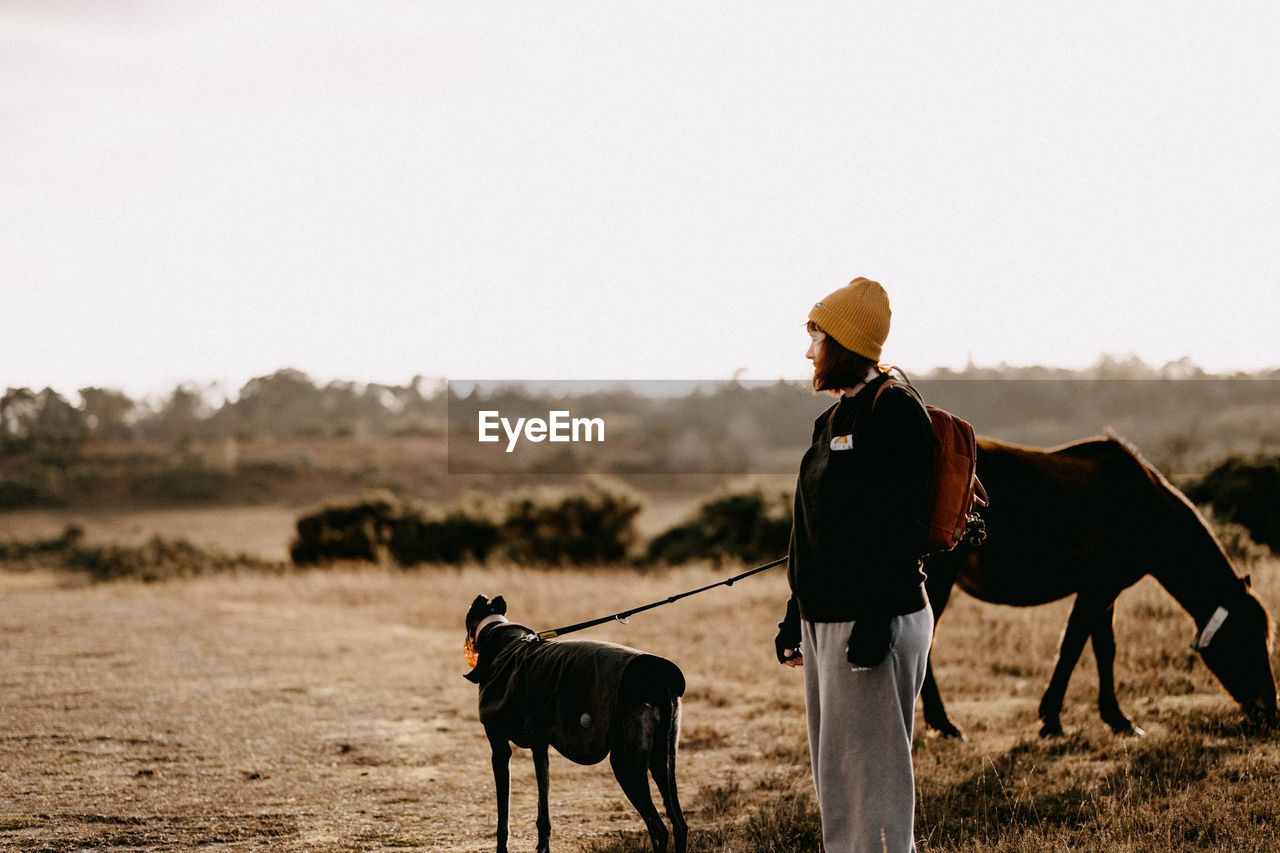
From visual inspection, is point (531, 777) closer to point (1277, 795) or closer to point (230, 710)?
point (230, 710)

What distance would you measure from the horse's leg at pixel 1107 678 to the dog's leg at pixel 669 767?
13.7ft

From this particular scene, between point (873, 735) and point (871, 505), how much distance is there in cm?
76

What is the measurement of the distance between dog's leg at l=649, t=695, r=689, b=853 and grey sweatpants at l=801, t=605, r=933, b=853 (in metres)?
0.87

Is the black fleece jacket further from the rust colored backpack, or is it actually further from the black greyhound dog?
the black greyhound dog

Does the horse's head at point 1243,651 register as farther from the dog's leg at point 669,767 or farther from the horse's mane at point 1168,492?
the dog's leg at point 669,767

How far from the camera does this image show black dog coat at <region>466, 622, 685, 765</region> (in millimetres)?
3928

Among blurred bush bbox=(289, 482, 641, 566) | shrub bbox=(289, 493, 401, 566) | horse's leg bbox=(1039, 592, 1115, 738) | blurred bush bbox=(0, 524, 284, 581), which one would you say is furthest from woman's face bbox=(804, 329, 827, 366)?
blurred bush bbox=(0, 524, 284, 581)

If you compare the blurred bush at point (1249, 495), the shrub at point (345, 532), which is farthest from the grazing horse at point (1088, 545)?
the shrub at point (345, 532)

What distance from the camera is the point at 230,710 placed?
27.7 ft

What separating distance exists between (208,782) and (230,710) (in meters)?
2.48

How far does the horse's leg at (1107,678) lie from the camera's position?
22.4ft

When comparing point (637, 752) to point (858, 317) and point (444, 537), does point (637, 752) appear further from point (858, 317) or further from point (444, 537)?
point (444, 537)

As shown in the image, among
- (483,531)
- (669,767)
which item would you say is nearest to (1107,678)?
(669,767)

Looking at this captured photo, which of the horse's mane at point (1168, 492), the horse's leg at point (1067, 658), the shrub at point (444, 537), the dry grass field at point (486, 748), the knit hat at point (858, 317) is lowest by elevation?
the shrub at point (444, 537)
